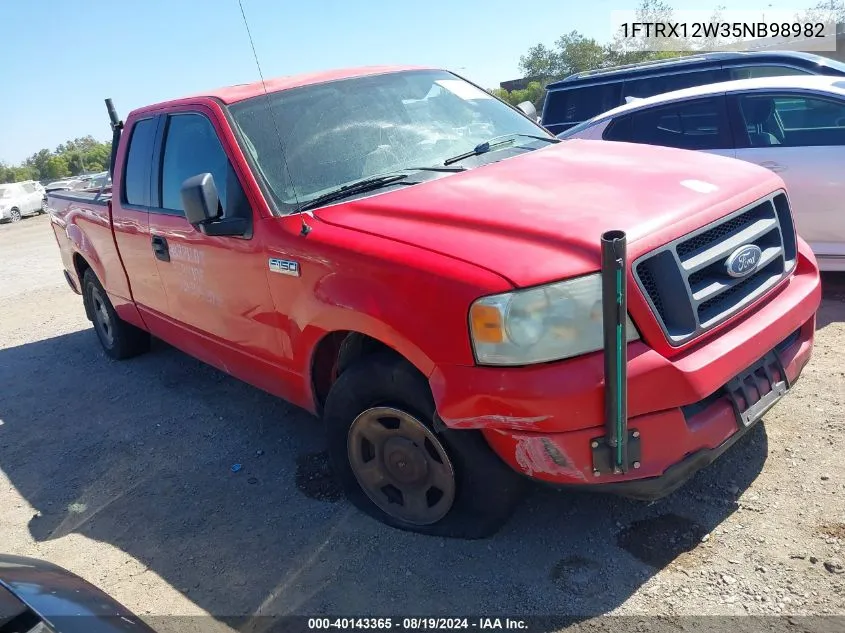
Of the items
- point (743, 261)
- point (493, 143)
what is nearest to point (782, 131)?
point (493, 143)

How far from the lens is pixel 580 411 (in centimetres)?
240

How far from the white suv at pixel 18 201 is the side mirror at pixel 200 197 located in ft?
85.8

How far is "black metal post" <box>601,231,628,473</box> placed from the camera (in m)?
2.20

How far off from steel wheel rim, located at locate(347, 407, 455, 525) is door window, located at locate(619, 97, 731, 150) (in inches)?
165

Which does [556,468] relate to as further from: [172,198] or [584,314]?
Answer: [172,198]

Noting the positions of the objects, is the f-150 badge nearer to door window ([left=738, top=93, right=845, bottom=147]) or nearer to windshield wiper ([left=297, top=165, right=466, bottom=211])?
windshield wiper ([left=297, top=165, right=466, bottom=211])

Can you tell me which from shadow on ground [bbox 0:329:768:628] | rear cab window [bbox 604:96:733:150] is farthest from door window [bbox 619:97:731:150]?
shadow on ground [bbox 0:329:768:628]

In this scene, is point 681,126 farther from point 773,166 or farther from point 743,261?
point 743,261

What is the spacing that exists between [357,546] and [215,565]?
25.5 inches

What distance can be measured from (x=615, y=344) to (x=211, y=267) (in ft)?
7.66

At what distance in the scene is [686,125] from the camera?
6023 mm

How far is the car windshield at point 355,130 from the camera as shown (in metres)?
3.43

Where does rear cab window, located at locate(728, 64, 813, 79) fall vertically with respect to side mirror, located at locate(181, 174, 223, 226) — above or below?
below

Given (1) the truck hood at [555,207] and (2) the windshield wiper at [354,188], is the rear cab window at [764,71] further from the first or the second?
(2) the windshield wiper at [354,188]
